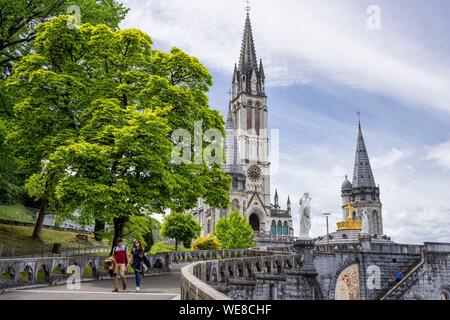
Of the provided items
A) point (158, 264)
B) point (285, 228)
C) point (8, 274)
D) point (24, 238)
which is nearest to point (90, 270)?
point (8, 274)

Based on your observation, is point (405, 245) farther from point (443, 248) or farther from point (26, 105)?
point (26, 105)

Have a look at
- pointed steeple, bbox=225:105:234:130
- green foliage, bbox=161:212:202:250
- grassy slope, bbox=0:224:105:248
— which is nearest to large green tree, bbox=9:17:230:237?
grassy slope, bbox=0:224:105:248

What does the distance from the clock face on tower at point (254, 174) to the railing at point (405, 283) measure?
7124 cm

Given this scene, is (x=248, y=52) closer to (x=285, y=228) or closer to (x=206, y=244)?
(x=285, y=228)

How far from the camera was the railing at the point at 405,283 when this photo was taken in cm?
2977

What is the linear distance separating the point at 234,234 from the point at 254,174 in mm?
45603

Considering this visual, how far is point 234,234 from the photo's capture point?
193 feet

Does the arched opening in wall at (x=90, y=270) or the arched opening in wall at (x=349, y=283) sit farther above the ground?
the arched opening in wall at (x=90, y=270)

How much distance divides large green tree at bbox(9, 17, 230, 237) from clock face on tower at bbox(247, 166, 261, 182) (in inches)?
3131

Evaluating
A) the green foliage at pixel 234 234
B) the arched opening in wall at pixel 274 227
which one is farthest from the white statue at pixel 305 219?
the arched opening in wall at pixel 274 227

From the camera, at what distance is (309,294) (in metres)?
25.6

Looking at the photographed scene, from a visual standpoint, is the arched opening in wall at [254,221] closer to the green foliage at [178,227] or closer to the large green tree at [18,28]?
the green foliage at [178,227]

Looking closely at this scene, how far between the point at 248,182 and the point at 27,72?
279 feet
